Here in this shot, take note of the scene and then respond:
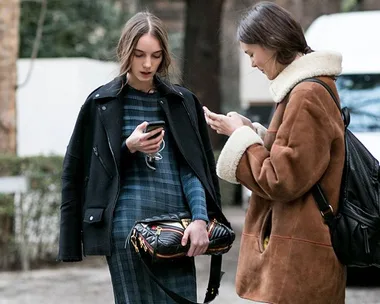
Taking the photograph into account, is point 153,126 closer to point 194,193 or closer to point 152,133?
point 152,133

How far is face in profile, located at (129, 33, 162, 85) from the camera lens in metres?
4.06

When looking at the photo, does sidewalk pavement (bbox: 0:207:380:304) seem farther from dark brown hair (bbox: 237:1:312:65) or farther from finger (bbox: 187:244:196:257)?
dark brown hair (bbox: 237:1:312:65)

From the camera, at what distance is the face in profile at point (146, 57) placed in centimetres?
406

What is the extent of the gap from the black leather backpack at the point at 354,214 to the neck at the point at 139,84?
2.82 feet

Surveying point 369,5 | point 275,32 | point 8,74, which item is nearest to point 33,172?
point 8,74

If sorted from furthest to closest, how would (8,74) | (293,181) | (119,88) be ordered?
(8,74) → (119,88) → (293,181)

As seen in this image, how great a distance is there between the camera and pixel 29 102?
14445 mm

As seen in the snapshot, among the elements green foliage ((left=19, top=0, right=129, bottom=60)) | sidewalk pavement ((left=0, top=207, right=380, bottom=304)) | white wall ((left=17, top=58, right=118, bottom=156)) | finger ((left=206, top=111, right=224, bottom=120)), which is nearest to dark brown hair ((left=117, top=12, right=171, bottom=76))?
finger ((left=206, top=111, right=224, bottom=120))

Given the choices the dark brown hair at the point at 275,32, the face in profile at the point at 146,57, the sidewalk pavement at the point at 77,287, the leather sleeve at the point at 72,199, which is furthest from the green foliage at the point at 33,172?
the dark brown hair at the point at 275,32

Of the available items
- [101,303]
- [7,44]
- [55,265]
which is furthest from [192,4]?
[101,303]

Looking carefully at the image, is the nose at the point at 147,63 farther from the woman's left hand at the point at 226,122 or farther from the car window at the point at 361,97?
the car window at the point at 361,97

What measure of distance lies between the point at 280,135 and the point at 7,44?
7695 mm

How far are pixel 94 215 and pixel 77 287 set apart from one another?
16.6ft

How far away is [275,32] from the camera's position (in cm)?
362
